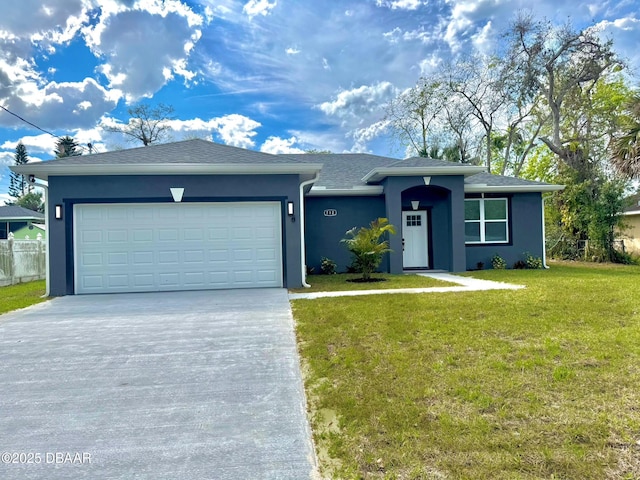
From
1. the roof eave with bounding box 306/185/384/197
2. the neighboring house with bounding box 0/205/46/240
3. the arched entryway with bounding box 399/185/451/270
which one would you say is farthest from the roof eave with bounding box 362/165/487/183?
the neighboring house with bounding box 0/205/46/240

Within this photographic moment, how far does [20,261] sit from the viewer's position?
12.4 metres

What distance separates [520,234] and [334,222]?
6.28 metres

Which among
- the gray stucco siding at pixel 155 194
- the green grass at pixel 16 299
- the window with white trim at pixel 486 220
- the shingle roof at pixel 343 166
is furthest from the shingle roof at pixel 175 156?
the window with white trim at pixel 486 220

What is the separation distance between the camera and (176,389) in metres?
3.45

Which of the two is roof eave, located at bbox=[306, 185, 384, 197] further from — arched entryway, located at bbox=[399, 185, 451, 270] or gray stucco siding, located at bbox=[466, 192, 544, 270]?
gray stucco siding, located at bbox=[466, 192, 544, 270]

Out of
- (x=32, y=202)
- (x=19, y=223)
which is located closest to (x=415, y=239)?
(x=19, y=223)

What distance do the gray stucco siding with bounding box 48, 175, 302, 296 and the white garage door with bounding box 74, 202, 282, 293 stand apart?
0.16m

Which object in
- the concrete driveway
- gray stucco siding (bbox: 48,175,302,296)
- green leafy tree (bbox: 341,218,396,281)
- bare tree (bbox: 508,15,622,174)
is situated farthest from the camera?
bare tree (bbox: 508,15,622,174)

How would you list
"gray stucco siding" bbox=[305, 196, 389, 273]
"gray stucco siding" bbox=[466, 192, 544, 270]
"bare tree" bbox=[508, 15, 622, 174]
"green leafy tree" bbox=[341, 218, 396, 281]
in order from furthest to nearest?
1. "bare tree" bbox=[508, 15, 622, 174]
2. "gray stucco siding" bbox=[466, 192, 544, 270]
3. "gray stucco siding" bbox=[305, 196, 389, 273]
4. "green leafy tree" bbox=[341, 218, 396, 281]

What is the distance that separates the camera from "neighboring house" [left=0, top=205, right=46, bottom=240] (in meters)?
25.5

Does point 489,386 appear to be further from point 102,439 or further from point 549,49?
point 549,49

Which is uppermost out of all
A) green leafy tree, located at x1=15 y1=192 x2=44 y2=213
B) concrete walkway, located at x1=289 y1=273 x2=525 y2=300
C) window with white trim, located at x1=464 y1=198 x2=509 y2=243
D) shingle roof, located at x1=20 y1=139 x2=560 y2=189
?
green leafy tree, located at x1=15 y1=192 x2=44 y2=213

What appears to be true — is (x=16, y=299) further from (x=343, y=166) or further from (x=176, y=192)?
(x=343, y=166)

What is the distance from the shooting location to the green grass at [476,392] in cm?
222
